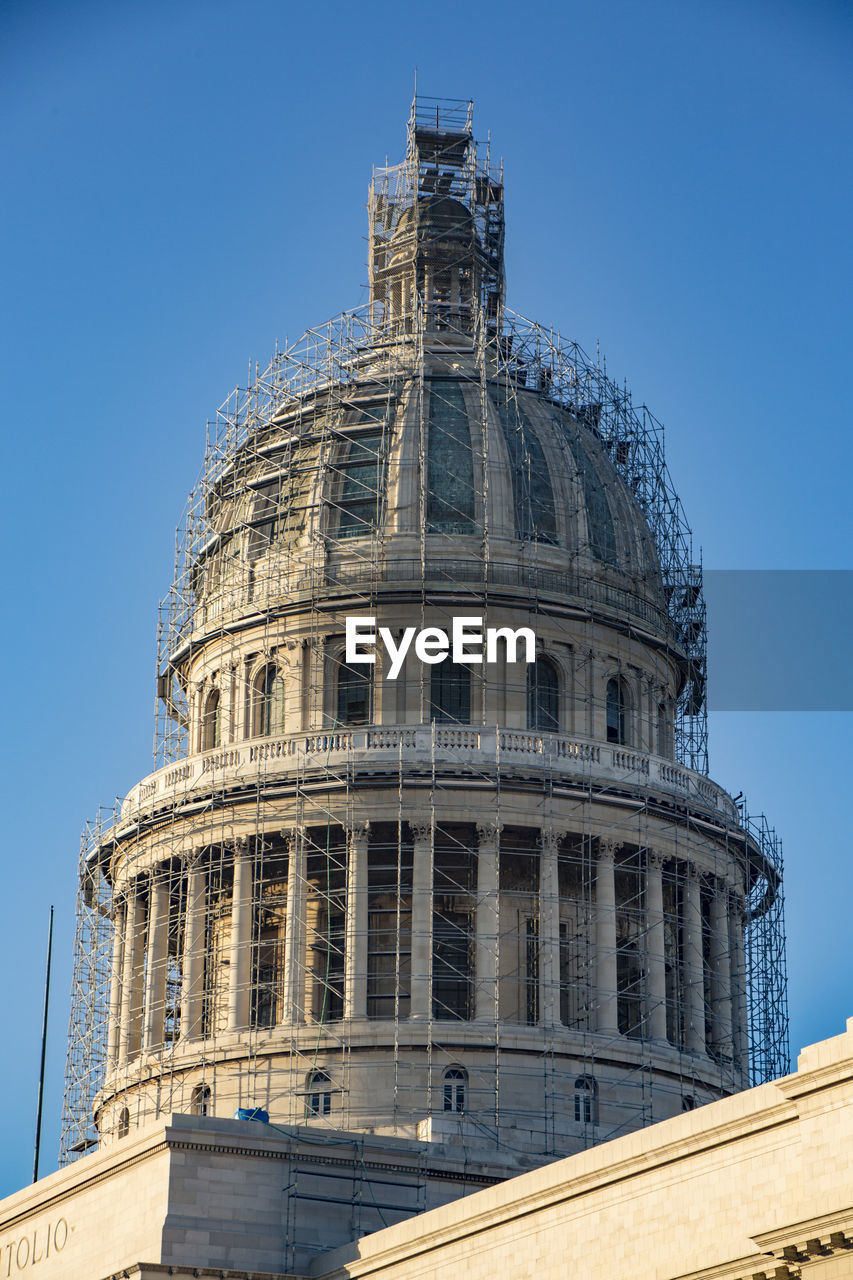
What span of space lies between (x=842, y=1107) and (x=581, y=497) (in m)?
42.8

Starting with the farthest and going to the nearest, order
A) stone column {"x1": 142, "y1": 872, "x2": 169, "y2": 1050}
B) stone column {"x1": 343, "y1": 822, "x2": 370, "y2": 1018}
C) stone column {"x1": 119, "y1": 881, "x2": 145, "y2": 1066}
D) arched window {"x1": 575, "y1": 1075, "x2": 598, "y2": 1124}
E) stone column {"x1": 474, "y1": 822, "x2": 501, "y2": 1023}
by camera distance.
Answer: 1. stone column {"x1": 119, "y1": 881, "x2": 145, "y2": 1066}
2. stone column {"x1": 142, "y1": 872, "x2": 169, "y2": 1050}
3. stone column {"x1": 343, "y1": 822, "x2": 370, "y2": 1018}
4. stone column {"x1": 474, "y1": 822, "x2": 501, "y2": 1023}
5. arched window {"x1": 575, "y1": 1075, "x2": 598, "y2": 1124}

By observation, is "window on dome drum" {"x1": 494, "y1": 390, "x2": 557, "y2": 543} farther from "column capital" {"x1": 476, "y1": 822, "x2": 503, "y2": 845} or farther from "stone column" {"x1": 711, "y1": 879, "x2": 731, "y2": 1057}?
"stone column" {"x1": 711, "y1": 879, "x2": 731, "y2": 1057}

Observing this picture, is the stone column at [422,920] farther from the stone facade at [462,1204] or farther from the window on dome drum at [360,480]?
the window on dome drum at [360,480]

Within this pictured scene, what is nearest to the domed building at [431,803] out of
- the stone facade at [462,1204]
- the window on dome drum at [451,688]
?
the window on dome drum at [451,688]

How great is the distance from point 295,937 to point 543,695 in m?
11.9

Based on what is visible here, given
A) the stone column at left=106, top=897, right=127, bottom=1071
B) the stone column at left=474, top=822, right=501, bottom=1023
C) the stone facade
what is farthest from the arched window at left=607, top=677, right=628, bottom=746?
the stone facade

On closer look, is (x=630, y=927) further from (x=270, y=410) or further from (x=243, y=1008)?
(x=270, y=410)

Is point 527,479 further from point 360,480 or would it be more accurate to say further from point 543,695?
point 543,695

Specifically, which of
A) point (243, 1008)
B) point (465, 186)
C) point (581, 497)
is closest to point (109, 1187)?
point (243, 1008)

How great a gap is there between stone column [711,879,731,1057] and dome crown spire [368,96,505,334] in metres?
23.9

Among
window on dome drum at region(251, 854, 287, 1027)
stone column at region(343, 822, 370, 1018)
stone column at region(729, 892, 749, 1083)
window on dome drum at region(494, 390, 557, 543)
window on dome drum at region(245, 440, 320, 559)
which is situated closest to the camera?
stone column at region(343, 822, 370, 1018)

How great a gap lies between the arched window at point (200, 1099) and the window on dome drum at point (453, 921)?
7.46 meters

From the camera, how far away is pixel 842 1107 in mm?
41719

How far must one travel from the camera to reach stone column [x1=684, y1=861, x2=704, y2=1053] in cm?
7631
